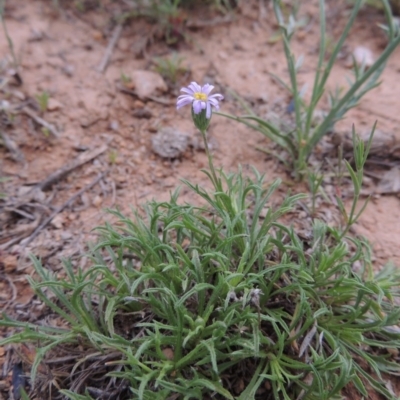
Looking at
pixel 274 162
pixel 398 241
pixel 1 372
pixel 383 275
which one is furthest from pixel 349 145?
pixel 1 372

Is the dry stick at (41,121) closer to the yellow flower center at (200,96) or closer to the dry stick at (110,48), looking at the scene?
the dry stick at (110,48)

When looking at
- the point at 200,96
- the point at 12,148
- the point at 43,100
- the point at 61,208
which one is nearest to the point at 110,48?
the point at 43,100

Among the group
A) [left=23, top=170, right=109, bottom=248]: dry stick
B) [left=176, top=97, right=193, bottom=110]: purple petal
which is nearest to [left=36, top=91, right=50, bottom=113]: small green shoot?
[left=23, top=170, right=109, bottom=248]: dry stick

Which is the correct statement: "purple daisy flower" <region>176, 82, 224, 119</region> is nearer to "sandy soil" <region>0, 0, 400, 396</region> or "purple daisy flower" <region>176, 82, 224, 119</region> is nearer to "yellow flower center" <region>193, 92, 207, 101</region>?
"yellow flower center" <region>193, 92, 207, 101</region>

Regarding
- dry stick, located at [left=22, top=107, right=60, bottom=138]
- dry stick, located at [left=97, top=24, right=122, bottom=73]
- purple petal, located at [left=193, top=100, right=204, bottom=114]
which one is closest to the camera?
purple petal, located at [left=193, top=100, right=204, bottom=114]

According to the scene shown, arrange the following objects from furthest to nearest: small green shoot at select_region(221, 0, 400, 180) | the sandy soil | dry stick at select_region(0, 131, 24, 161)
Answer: dry stick at select_region(0, 131, 24, 161) < the sandy soil < small green shoot at select_region(221, 0, 400, 180)

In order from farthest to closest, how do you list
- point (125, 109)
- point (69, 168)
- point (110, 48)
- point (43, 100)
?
point (110, 48)
point (125, 109)
point (43, 100)
point (69, 168)

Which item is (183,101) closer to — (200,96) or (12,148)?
(200,96)

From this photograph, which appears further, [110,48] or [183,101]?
[110,48]
